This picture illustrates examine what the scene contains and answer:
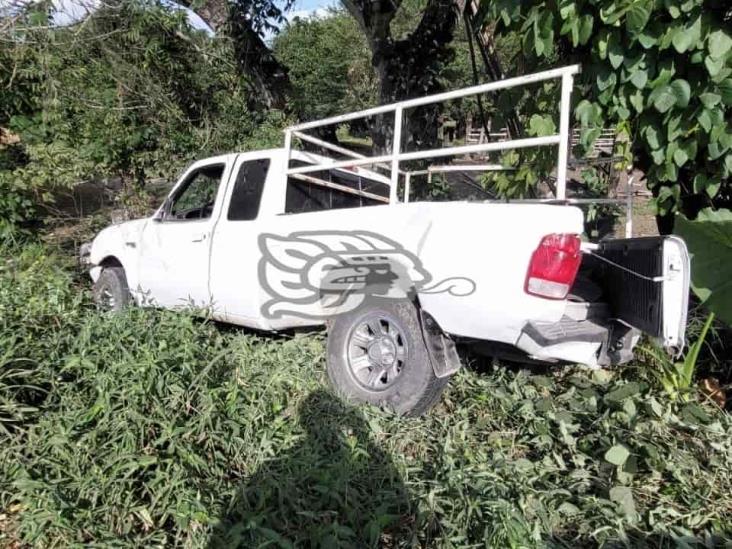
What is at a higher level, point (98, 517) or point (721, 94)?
point (721, 94)

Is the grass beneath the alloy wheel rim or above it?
beneath

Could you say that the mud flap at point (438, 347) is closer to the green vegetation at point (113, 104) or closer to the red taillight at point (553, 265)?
the red taillight at point (553, 265)

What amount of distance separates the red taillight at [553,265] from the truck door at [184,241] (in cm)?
278

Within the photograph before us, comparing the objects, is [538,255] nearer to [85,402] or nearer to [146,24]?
[85,402]

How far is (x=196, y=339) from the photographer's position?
12.6 feet

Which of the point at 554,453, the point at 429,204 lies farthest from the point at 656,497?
the point at 429,204

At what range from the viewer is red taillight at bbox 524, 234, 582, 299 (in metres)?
2.69

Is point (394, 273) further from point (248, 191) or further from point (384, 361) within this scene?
point (248, 191)

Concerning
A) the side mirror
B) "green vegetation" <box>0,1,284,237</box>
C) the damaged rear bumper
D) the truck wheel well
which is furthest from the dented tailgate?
"green vegetation" <box>0,1,284,237</box>

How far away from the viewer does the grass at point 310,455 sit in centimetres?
237

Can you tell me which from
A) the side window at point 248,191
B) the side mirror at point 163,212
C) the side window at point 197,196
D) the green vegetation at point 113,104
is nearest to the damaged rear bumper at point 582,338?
the side window at point 248,191

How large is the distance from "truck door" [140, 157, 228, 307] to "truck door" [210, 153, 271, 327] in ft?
0.45

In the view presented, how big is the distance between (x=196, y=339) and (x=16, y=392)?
45.8 inches
